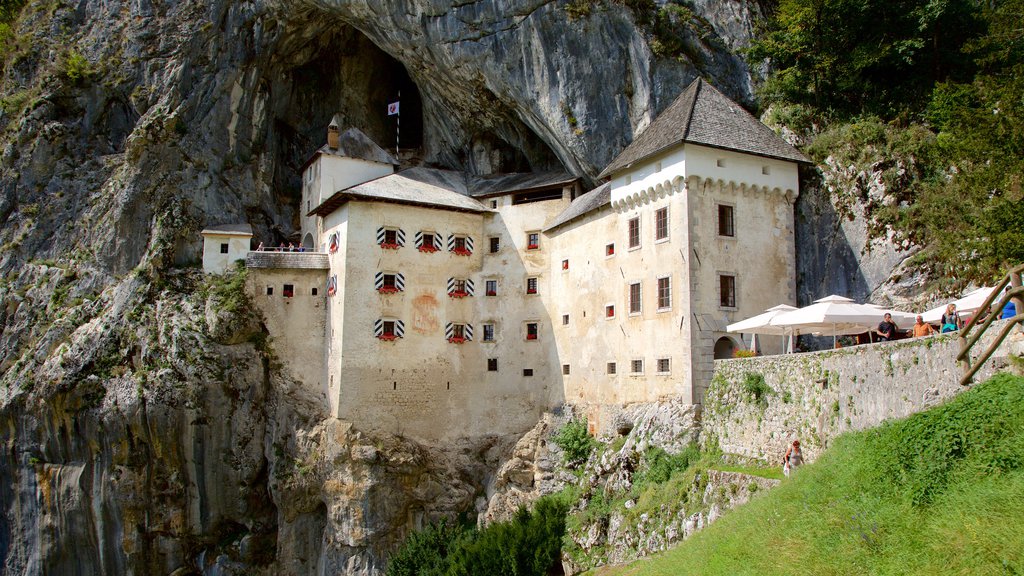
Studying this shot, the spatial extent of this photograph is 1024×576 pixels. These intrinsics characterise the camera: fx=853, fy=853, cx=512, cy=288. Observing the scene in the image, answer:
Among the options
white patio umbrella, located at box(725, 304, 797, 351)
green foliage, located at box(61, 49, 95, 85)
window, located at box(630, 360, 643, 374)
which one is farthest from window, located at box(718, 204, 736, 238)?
green foliage, located at box(61, 49, 95, 85)

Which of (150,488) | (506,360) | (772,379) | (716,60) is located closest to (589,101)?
(716,60)

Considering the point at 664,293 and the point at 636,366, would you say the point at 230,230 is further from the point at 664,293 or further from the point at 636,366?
the point at 664,293

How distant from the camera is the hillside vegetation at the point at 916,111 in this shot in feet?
74.3

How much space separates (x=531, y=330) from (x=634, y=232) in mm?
7931

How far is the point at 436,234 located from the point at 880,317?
20.8m

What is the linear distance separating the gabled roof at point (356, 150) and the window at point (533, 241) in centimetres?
870

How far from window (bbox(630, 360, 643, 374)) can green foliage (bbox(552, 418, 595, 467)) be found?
361 centimetres

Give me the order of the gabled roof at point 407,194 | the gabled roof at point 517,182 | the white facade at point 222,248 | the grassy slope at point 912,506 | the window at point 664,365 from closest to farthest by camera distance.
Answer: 1. the grassy slope at point 912,506
2. the window at point 664,365
3. the gabled roof at point 407,194
4. the gabled roof at point 517,182
5. the white facade at point 222,248

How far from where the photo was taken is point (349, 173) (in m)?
41.4

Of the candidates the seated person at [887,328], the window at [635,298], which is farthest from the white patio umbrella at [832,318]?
the window at [635,298]

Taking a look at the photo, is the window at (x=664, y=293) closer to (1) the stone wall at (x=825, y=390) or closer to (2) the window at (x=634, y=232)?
(2) the window at (x=634, y=232)

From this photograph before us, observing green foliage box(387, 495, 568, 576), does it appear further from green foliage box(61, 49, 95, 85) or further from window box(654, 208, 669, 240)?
green foliage box(61, 49, 95, 85)

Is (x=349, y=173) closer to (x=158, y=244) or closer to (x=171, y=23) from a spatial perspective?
(x=158, y=244)

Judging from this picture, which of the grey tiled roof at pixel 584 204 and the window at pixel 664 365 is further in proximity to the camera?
the grey tiled roof at pixel 584 204
